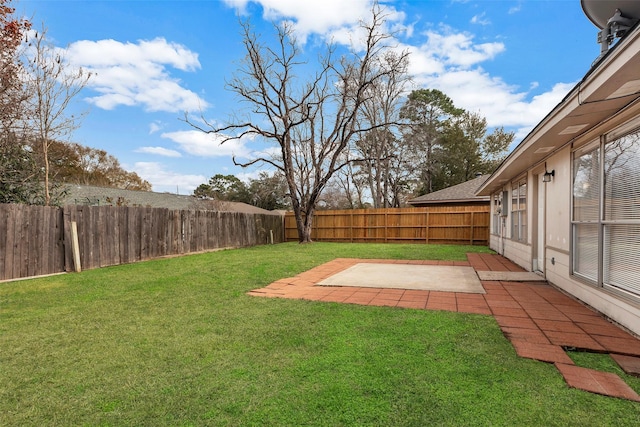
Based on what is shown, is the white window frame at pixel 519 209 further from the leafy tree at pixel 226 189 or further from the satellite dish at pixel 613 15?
the leafy tree at pixel 226 189

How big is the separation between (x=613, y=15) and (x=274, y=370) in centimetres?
519

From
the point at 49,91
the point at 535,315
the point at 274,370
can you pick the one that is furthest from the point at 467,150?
the point at 274,370

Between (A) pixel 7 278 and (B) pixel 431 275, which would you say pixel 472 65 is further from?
(A) pixel 7 278

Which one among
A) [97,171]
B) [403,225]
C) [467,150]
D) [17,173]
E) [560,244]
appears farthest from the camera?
[97,171]

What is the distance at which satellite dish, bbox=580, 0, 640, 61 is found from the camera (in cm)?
345

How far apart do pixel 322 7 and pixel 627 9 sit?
27.8 feet

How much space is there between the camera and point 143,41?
9844 millimetres

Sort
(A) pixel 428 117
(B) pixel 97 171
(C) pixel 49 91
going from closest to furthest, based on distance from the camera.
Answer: (C) pixel 49 91 → (A) pixel 428 117 → (B) pixel 97 171

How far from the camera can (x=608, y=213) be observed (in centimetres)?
342

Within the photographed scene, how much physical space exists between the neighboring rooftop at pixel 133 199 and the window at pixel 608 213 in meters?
13.4

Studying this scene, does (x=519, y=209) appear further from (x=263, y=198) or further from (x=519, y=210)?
(x=263, y=198)

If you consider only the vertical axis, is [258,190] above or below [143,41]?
below

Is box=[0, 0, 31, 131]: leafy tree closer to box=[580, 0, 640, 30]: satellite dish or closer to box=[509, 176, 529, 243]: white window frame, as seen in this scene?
box=[580, 0, 640, 30]: satellite dish

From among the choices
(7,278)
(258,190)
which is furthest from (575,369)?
(258,190)
